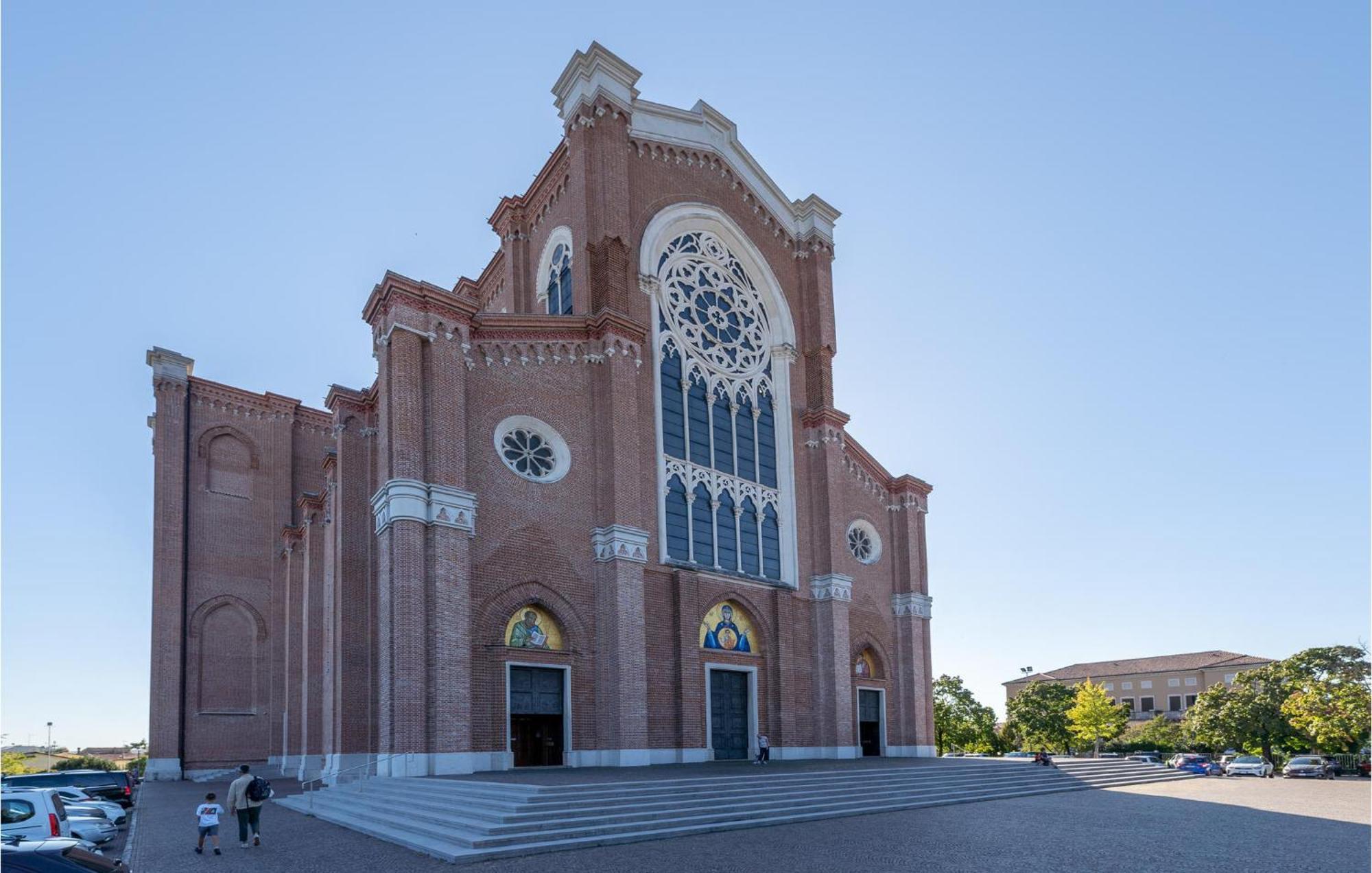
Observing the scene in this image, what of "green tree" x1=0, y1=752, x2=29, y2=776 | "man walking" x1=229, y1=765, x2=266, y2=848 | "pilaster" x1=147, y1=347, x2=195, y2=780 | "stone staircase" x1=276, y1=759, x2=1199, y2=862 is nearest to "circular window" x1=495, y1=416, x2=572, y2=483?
"stone staircase" x1=276, y1=759, x2=1199, y2=862

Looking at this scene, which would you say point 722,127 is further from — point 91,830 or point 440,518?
point 91,830

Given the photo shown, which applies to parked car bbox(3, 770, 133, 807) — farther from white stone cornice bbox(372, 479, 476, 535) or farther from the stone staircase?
white stone cornice bbox(372, 479, 476, 535)

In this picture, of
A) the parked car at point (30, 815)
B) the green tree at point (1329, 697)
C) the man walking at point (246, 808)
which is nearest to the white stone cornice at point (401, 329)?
the man walking at point (246, 808)

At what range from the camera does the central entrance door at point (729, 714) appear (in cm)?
2720

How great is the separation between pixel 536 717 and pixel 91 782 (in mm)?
12925

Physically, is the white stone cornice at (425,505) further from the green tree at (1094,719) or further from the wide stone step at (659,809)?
the green tree at (1094,719)

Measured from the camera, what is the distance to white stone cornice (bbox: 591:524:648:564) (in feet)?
80.9

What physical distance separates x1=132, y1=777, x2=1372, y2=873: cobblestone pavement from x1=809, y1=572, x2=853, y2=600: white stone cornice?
10012 millimetres

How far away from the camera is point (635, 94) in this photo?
29812 millimetres

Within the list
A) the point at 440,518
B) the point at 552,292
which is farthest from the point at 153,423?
the point at 440,518

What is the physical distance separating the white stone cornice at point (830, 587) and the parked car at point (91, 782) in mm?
19891

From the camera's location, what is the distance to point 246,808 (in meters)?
15.6

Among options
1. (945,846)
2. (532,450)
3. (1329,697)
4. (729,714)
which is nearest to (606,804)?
(945,846)

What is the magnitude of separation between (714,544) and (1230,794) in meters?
15.0
